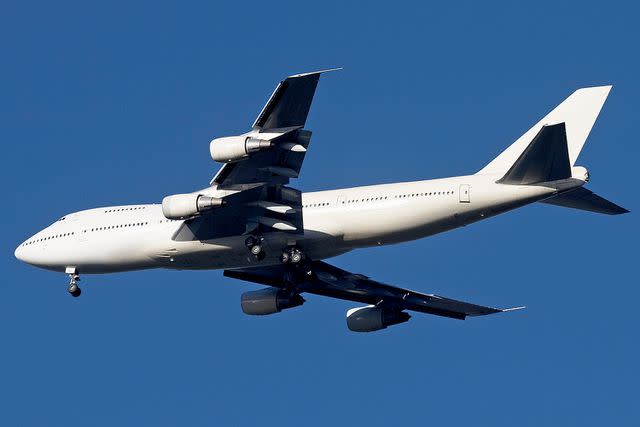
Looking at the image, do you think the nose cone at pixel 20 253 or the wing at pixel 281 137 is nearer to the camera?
the wing at pixel 281 137

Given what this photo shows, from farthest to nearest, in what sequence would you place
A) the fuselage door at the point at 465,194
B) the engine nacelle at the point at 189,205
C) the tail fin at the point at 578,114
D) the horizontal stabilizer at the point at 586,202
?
the tail fin at the point at 578,114, the engine nacelle at the point at 189,205, the fuselage door at the point at 465,194, the horizontal stabilizer at the point at 586,202

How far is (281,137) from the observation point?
41719mm

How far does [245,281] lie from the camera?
171 feet

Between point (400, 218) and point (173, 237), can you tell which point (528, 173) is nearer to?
point (400, 218)

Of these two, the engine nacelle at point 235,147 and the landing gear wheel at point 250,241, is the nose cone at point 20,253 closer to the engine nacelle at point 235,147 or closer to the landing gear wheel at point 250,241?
the landing gear wheel at point 250,241

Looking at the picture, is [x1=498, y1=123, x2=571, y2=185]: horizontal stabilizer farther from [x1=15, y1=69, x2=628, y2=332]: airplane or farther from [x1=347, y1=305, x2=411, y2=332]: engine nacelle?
[x1=347, y1=305, x2=411, y2=332]: engine nacelle

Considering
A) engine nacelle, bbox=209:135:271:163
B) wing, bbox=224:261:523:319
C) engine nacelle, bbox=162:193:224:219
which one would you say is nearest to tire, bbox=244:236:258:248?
engine nacelle, bbox=162:193:224:219

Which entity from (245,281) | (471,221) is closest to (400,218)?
(471,221)

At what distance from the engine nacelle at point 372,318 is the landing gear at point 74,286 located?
1058cm

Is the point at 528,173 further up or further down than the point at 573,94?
further down

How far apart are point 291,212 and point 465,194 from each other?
5993mm

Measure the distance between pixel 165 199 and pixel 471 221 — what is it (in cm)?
1021

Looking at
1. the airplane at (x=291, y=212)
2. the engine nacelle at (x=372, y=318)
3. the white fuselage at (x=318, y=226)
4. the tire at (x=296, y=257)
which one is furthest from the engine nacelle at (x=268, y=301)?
the tire at (x=296, y=257)

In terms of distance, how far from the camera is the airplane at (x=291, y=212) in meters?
41.6
